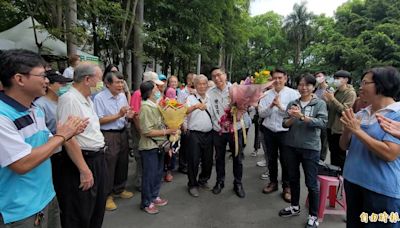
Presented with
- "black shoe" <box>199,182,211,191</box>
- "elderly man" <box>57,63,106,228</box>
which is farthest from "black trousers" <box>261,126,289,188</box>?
"elderly man" <box>57,63,106,228</box>

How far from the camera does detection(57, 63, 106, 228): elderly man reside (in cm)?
257

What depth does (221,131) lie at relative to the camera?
474cm

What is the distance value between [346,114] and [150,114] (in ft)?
7.83

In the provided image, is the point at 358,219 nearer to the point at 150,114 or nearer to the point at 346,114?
the point at 346,114

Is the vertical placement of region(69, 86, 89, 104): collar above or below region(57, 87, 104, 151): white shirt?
above

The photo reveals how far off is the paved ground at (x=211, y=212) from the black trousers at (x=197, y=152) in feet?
1.15

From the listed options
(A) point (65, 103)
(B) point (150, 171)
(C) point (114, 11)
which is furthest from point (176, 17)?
(A) point (65, 103)

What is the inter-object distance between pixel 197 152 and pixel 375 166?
2.84 metres

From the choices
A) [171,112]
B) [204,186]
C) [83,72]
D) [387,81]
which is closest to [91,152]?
[83,72]

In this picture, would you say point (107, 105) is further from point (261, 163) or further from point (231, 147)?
point (261, 163)

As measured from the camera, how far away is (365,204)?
97.3 inches

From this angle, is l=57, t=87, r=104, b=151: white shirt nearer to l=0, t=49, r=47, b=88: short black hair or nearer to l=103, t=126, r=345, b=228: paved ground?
l=0, t=49, r=47, b=88: short black hair

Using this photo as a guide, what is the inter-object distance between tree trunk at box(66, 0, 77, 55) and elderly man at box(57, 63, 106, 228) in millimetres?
3772

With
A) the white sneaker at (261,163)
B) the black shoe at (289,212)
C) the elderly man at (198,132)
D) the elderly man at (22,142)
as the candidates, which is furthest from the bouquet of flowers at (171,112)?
the white sneaker at (261,163)
